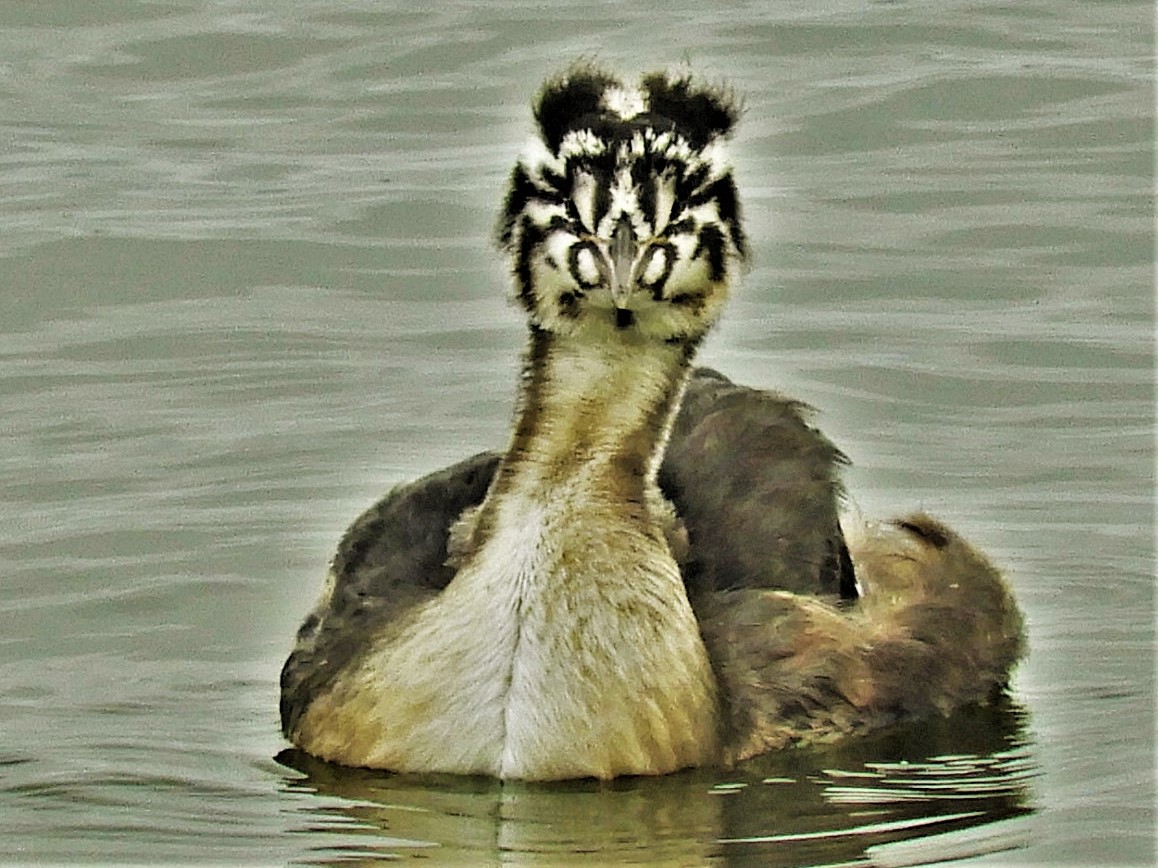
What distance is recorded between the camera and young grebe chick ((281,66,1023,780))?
1034 centimetres

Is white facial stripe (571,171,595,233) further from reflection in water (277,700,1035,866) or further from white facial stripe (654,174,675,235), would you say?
reflection in water (277,700,1035,866)

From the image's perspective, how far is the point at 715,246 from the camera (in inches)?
414

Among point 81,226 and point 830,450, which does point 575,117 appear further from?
point 81,226

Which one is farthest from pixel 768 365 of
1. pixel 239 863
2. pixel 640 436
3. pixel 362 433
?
pixel 239 863

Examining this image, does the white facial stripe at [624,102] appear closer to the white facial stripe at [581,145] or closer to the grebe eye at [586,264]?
the white facial stripe at [581,145]

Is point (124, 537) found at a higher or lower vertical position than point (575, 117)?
lower

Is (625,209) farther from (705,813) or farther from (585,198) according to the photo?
(705,813)

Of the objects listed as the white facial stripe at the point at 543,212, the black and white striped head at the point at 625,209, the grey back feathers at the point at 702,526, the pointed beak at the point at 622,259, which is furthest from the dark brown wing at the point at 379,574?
the pointed beak at the point at 622,259

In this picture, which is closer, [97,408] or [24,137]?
[97,408]

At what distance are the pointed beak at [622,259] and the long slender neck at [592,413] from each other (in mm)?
449

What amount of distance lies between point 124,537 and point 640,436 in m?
3.45

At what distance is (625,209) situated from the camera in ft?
33.2

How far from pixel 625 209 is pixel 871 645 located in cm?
221

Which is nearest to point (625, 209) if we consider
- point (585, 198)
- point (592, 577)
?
point (585, 198)
